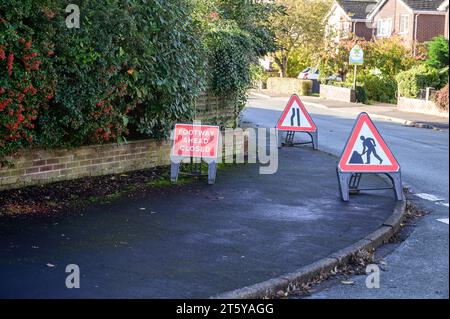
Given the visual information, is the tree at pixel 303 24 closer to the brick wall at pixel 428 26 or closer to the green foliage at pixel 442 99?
the brick wall at pixel 428 26

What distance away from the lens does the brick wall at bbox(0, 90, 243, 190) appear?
8922 millimetres

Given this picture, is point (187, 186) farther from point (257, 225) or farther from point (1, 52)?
point (1, 52)

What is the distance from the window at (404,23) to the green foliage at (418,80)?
62.3 feet

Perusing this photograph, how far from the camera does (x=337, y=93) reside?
39125 mm

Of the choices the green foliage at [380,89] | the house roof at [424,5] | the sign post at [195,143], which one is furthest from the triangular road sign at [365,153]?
the house roof at [424,5]

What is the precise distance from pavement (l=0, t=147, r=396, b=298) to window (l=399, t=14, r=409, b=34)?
142ft

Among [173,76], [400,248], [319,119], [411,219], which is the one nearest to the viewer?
[400,248]

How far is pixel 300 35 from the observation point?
159 ft

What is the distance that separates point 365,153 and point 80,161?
13.8ft

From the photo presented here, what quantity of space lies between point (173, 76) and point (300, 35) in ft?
128

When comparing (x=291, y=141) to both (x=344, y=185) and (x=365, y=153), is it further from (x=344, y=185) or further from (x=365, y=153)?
(x=344, y=185)

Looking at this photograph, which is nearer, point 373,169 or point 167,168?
point 373,169

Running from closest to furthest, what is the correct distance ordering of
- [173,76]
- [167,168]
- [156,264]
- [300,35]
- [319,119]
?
[156,264]
[173,76]
[167,168]
[319,119]
[300,35]

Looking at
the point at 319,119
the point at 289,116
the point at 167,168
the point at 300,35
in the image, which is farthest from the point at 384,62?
the point at 167,168
